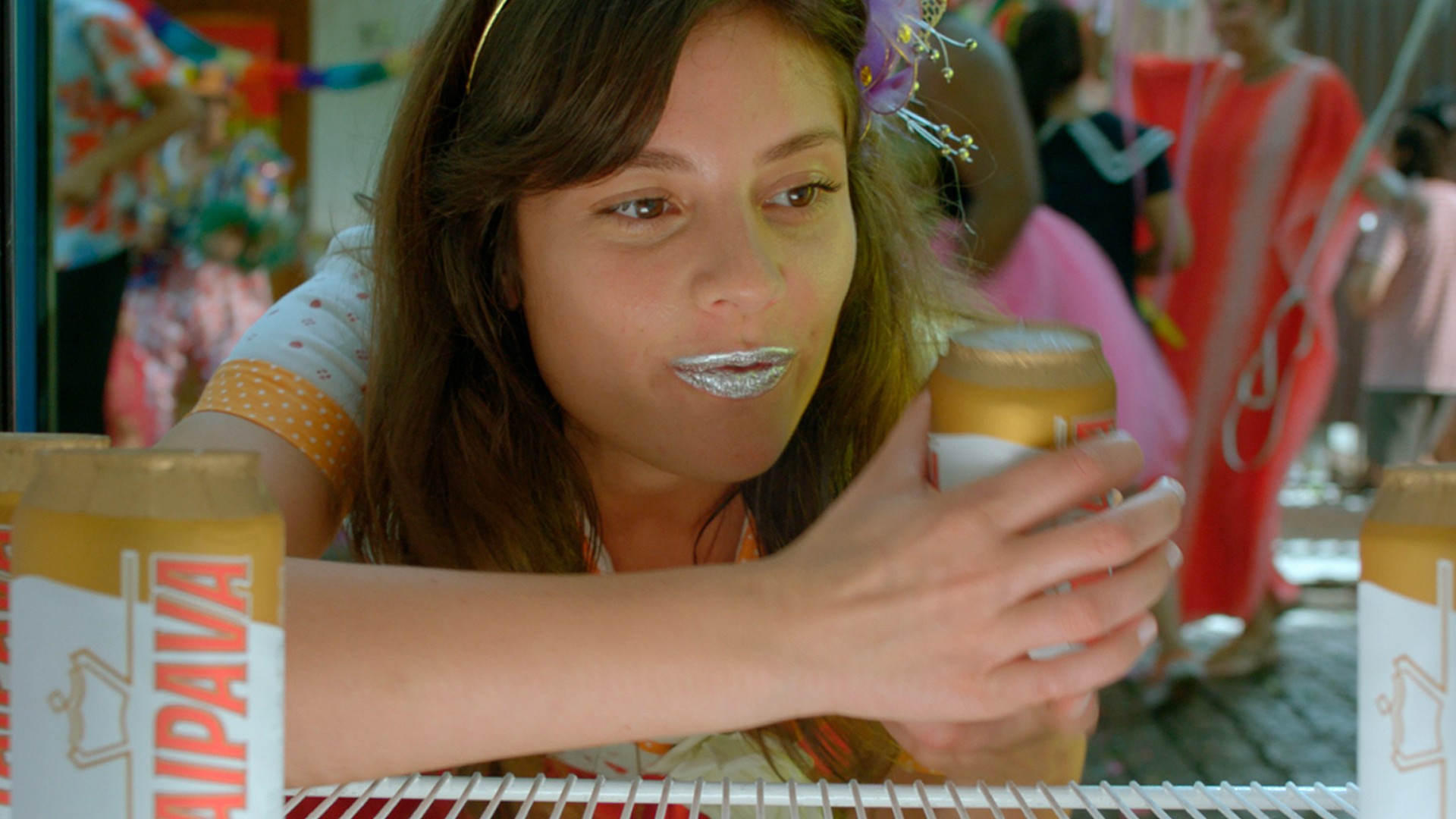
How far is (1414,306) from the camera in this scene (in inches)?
117

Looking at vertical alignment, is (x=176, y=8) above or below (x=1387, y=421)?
above

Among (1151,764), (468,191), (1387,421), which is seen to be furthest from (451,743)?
(1387,421)

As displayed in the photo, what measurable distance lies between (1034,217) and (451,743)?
2337mm

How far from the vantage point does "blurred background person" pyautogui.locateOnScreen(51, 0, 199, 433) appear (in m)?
2.27

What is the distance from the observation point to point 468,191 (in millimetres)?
970

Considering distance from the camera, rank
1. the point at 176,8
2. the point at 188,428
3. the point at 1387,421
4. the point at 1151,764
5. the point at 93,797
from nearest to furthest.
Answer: the point at 93,797, the point at 188,428, the point at 1151,764, the point at 176,8, the point at 1387,421

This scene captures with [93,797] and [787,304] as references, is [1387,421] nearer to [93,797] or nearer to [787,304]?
[787,304]

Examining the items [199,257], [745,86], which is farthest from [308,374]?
[199,257]

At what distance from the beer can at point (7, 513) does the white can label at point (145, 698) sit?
98 millimetres

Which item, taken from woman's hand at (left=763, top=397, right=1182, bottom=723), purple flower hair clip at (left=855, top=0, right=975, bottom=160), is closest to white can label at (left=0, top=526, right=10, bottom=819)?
woman's hand at (left=763, top=397, right=1182, bottom=723)

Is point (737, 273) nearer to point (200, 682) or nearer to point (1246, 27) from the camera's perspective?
point (200, 682)

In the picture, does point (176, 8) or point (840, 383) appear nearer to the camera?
point (840, 383)

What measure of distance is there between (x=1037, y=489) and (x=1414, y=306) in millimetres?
2966

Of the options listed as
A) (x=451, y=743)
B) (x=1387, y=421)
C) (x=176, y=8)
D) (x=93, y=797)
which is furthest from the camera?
(x=1387, y=421)
